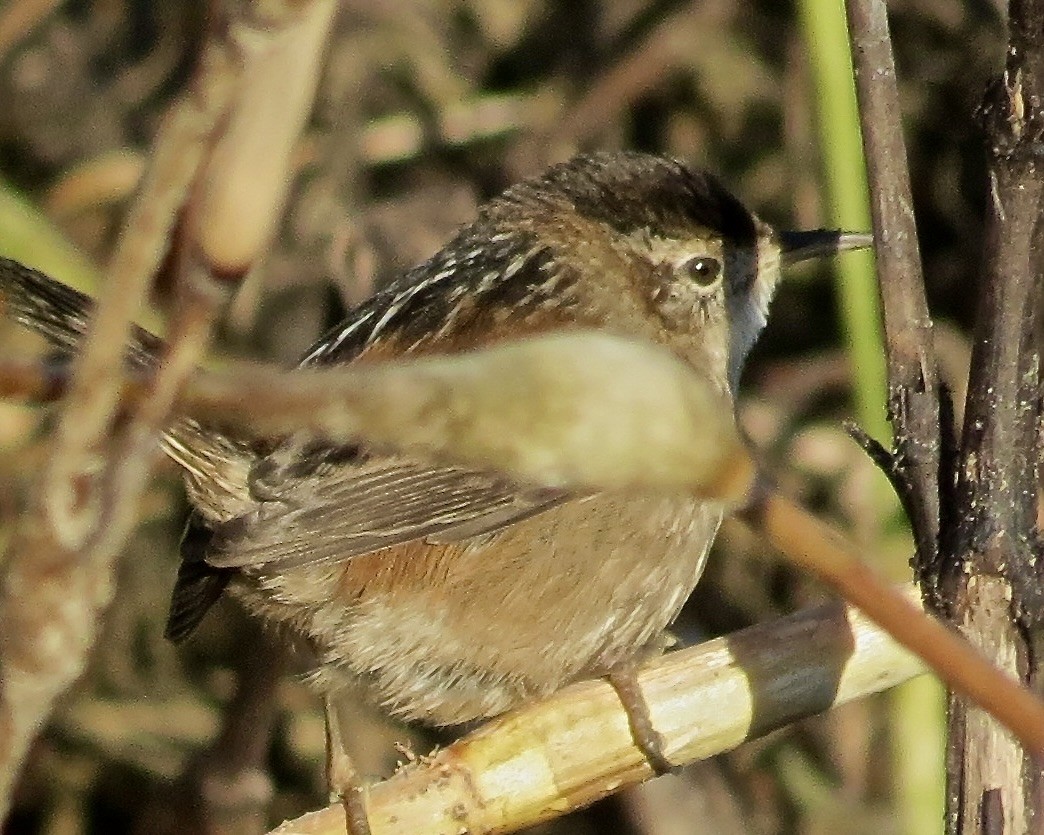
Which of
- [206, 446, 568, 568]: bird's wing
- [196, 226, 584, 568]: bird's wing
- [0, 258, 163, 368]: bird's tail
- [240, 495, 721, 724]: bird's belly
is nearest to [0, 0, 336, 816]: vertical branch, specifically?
[0, 258, 163, 368]: bird's tail

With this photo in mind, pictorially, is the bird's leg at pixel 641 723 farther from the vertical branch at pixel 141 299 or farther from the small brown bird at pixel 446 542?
the vertical branch at pixel 141 299

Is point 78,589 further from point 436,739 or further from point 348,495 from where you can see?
point 436,739

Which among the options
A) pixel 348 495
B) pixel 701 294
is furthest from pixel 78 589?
pixel 701 294

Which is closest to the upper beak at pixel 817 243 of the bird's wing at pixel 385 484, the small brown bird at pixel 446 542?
the small brown bird at pixel 446 542

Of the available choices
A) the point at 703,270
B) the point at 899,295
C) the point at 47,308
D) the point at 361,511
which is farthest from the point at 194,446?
the point at 899,295

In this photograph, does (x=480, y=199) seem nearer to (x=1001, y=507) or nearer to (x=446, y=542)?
(x=446, y=542)

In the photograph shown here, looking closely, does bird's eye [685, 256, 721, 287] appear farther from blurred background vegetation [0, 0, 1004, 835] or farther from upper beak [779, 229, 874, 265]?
blurred background vegetation [0, 0, 1004, 835]
